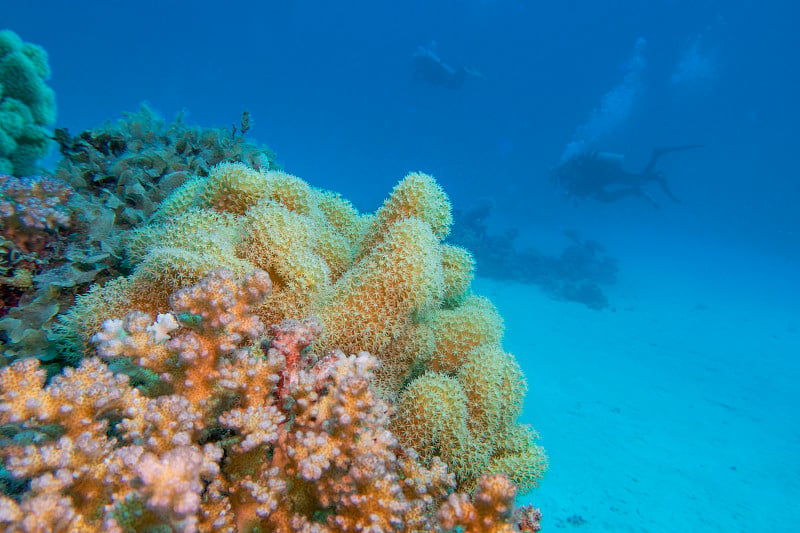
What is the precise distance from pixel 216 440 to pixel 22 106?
5.48 metres

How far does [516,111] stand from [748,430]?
261ft

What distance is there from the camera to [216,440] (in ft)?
5.92

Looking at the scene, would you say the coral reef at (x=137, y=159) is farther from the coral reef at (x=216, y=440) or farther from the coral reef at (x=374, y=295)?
the coral reef at (x=216, y=440)

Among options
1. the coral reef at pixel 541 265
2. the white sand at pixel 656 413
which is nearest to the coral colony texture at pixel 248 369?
the white sand at pixel 656 413

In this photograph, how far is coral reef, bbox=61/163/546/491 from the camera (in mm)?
2121

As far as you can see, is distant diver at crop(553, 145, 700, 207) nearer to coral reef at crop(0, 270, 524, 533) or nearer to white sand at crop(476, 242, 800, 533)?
white sand at crop(476, 242, 800, 533)

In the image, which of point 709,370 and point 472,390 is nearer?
point 472,390

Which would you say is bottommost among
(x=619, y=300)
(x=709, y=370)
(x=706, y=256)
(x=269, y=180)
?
(x=269, y=180)

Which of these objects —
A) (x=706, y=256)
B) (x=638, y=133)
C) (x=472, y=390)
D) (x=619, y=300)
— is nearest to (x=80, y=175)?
(x=472, y=390)

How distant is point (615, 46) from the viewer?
82875 millimetres

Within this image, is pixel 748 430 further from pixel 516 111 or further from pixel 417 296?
pixel 516 111

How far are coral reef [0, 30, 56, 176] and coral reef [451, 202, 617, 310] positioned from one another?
22.1 m

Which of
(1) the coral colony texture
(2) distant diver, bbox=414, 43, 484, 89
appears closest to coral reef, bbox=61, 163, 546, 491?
(1) the coral colony texture

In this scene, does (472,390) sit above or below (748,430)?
below
